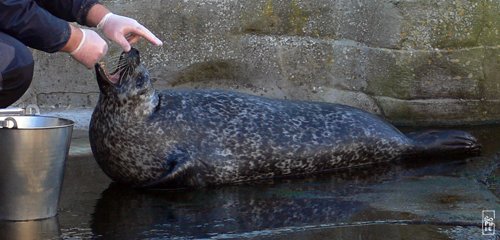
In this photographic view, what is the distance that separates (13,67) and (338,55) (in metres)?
2.92

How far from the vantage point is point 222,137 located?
16.7ft

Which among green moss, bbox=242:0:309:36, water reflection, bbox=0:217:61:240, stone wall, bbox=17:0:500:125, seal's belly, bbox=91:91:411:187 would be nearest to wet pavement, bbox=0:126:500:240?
water reflection, bbox=0:217:61:240

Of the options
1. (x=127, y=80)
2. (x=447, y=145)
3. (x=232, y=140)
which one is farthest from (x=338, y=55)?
(x=127, y=80)

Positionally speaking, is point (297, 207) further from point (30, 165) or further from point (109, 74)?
point (109, 74)

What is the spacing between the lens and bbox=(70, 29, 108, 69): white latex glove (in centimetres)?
396

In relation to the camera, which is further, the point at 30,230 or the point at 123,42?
the point at 123,42

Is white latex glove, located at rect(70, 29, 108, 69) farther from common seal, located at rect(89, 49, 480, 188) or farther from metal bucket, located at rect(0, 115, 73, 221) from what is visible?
common seal, located at rect(89, 49, 480, 188)

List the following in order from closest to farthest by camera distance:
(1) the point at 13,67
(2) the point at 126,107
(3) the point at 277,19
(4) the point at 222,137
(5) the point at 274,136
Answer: (1) the point at 13,67, (2) the point at 126,107, (4) the point at 222,137, (5) the point at 274,136, (3) the point at 277,19

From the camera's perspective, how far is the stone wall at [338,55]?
6.43 m

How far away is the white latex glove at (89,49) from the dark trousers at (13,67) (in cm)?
25

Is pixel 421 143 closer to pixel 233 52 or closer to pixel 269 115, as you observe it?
pixel 269 115

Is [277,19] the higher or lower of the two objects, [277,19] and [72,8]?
the higher

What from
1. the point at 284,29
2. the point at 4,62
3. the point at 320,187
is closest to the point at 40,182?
the point at 4,62

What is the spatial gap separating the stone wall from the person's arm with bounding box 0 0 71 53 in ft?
8.02
